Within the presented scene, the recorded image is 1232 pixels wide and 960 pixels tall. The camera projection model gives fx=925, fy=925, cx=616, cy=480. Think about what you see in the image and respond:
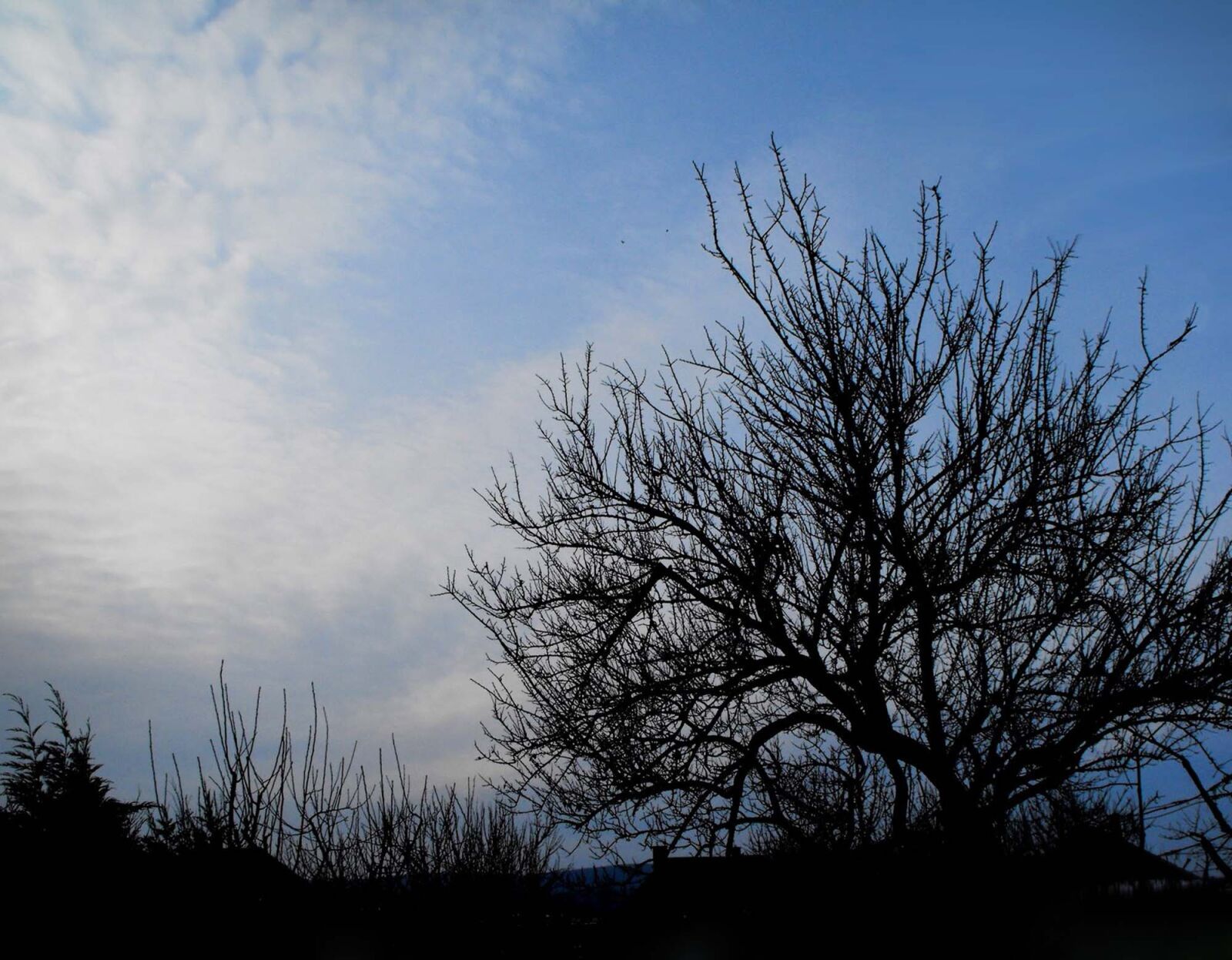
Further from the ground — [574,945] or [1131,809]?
[1131,809]

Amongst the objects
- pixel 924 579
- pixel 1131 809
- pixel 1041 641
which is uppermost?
pixel 924 579

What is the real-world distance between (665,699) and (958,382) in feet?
11.5

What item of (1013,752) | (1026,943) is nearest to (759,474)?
(1013,752)

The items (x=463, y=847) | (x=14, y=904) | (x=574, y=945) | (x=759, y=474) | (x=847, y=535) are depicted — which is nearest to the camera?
(x=14, y=904)

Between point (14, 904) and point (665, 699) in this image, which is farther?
point (665, 699)

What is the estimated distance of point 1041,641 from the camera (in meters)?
6.49

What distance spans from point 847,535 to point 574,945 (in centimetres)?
431

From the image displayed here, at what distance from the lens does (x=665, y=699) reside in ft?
25.8

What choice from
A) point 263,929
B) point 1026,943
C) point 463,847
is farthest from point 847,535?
point 463,847

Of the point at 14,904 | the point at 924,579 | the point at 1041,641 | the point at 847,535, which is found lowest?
the point at 14,904

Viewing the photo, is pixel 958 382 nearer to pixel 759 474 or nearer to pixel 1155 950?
pixel 759 474

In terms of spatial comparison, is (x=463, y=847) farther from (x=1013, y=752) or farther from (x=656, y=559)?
(x=1013, y=752)

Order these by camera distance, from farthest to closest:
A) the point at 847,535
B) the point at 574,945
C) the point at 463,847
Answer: the point at 463,847 < the point at 574,945 < the point at 847,535

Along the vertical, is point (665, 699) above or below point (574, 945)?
above
